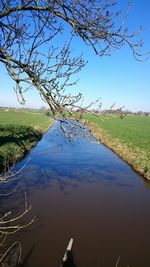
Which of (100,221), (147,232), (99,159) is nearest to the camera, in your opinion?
(147,232)

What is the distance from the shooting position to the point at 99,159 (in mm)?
21828

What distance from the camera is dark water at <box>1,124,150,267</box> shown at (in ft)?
24.5

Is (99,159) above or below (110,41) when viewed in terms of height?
below

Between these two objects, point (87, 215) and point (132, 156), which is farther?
Result: point (132, 156)

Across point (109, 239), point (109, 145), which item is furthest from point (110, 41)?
point (109, 145)

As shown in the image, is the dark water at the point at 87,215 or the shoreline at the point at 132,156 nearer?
the dark water at the point at 87,215

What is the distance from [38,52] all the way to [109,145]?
23056 mm

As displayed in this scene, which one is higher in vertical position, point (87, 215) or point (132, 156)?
point (132, 156)

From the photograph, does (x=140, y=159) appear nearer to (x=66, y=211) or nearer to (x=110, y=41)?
(x=66, y=211)

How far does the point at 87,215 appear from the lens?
10102 mm

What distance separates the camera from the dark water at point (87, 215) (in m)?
7.47

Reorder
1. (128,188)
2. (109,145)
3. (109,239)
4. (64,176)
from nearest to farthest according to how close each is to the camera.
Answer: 1. (109,239)
2. (128,188)
3. (64,176)
4. (109,145)

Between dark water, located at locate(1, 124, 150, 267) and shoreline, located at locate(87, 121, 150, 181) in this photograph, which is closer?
dark water, located at locate(1, 124, 150, 267)

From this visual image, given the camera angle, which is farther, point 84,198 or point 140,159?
point 140,159
